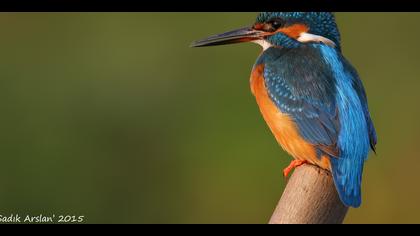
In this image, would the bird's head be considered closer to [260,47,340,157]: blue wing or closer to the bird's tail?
[260,47,340,157]: blue wing

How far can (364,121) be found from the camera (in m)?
3.32

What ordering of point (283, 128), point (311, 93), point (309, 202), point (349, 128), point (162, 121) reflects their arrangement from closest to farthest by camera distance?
point (309, 202)
point (349, 128)
point (311, 93)
point (283, 128)
point (162, 121)

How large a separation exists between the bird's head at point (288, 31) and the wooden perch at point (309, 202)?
1.22 metres

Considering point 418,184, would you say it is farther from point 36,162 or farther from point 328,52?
point 36,162

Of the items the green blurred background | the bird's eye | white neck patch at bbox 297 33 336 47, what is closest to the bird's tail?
white neck patch at bbox 297 33 336 47

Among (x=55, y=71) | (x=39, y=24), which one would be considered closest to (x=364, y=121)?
(x=55, y=71)

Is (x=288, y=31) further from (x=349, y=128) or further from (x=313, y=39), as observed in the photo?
(x=349, y=128)

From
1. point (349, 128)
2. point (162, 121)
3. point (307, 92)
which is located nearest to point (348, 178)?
point (349, 128)

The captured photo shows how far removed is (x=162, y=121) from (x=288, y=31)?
196cm

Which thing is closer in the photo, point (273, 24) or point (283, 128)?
point (283, 128)

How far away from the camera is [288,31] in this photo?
12.6 feet

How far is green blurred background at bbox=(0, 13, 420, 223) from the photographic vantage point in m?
5.05

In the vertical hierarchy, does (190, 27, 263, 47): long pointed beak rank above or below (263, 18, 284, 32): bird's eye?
below

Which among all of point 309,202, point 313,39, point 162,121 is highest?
point 313,39
